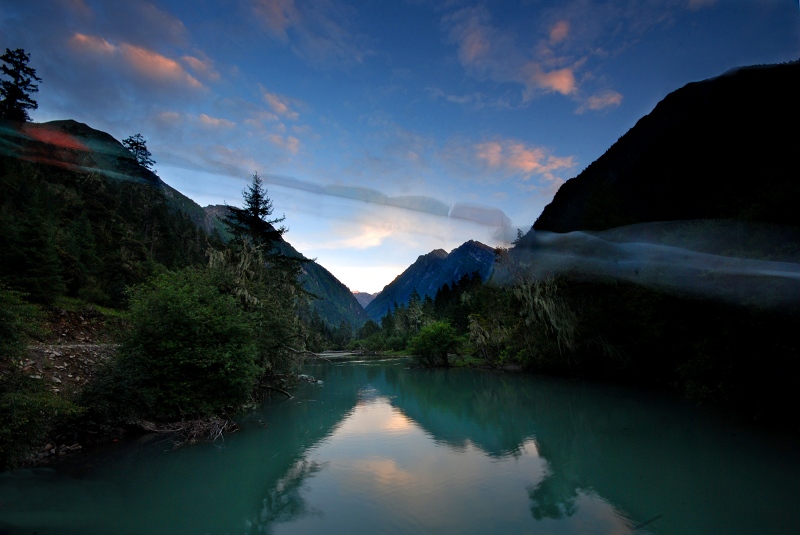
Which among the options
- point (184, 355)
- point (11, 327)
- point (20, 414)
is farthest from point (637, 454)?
point (11, 327)

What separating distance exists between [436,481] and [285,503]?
3.97 m

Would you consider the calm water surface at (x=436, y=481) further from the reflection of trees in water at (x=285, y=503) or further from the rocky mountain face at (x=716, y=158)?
the rocky mountain face at (x=716, y=158)

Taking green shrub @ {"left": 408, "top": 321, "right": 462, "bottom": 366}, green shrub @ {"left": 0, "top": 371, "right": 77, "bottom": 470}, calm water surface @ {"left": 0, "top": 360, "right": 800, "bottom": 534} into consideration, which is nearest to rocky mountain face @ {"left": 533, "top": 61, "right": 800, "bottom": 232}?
calm water surface @ {"left": 0, "top": 360, "right": 800, "bottom": 534}

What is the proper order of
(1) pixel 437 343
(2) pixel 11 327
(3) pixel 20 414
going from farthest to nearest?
(1) pixel 437 343, (2) pixel 11 327, (3) pixel 20 414

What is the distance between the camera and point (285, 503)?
9.35 metres

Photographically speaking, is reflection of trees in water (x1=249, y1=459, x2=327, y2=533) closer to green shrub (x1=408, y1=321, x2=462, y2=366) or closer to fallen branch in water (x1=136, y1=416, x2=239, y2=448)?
fallen branch in water (x1=136, y1=416, x2=239, y2=448)

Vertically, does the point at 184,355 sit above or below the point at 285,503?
above

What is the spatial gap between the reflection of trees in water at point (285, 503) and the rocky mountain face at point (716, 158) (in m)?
16.0

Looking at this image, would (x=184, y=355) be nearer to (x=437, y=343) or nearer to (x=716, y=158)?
(x=716, y=158)

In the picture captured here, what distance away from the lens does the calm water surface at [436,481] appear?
8.01m

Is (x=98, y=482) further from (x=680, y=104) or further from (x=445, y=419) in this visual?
(x=680, y=104)

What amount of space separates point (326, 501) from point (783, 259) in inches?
593

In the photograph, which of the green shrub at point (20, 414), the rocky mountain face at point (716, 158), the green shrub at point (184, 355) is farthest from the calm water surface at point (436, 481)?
the rocky mountain face at point (716, 158)

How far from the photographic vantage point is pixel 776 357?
39.8 feet
